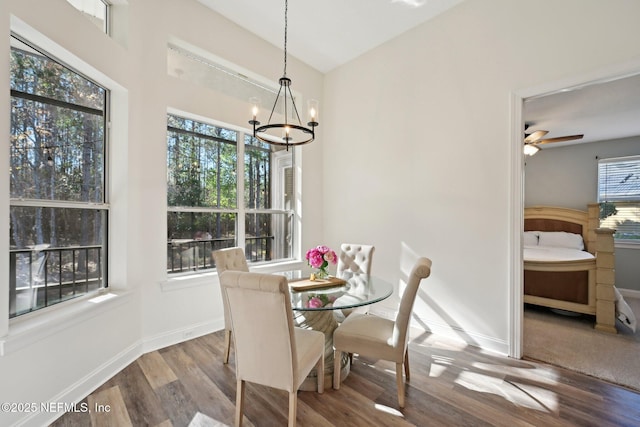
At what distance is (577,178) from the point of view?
5551 millimetres

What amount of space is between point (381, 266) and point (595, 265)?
2508 mm

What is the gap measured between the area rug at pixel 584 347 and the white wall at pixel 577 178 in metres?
2.39

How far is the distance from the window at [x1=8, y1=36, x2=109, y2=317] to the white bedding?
16.3 feet

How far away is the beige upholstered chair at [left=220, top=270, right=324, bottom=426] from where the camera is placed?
154cm

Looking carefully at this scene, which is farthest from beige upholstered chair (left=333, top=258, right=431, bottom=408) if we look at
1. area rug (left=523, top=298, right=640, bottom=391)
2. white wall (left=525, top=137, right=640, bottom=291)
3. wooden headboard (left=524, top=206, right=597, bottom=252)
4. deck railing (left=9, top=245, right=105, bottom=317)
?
white wall (left=525, top=137, right=640, bottom=291)

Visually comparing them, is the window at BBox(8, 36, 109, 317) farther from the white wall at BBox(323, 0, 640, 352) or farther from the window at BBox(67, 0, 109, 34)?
the white wall at BBox(323, 0, 640, 352)

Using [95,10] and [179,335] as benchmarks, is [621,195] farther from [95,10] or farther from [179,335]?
[95,10]

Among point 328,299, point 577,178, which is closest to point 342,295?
point 328,299

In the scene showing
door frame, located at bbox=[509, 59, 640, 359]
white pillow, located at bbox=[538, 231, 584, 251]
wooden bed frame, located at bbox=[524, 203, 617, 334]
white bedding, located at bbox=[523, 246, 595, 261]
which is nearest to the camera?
door frame, located at bbox=[509, 59, 640, 359]

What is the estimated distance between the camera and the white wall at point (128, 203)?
1.76 metres

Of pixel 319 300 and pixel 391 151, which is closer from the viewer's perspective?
pixel 319 300

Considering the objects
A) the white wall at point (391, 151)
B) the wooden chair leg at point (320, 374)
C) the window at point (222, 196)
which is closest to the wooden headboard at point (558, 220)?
the white wall at point (391, 151)

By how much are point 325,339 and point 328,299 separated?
1.53ft

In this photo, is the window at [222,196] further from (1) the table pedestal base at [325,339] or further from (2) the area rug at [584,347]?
(2) the area rug at [584,347]
